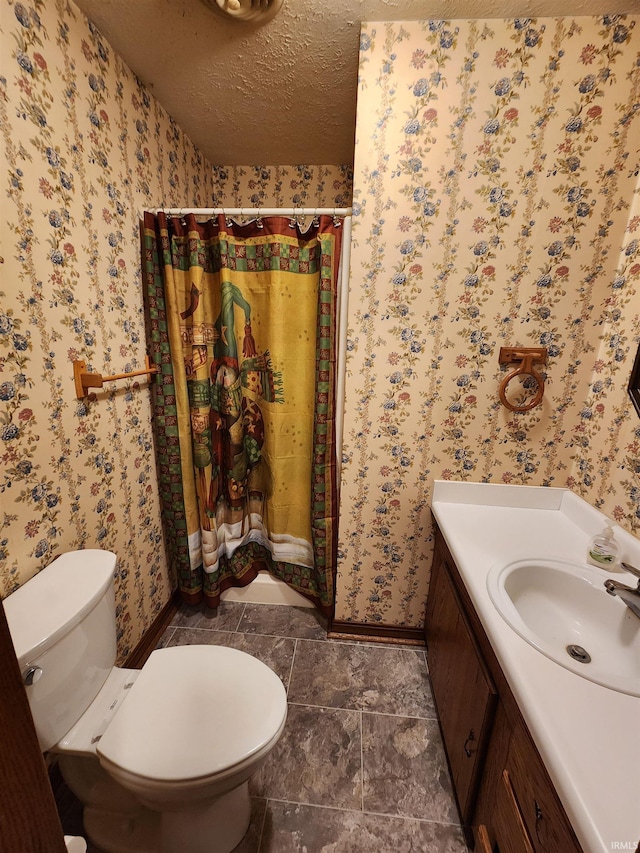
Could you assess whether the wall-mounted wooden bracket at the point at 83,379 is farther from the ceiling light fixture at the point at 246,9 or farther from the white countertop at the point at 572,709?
the white countertop at the point at 572,709

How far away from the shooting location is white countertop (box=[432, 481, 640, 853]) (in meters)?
0.48

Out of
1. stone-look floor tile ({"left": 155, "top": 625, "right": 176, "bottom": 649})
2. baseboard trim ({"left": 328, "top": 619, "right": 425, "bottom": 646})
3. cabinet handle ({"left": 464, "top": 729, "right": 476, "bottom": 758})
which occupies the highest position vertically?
cabinet handle ({"left": 464, "top": 729, "right": 476, "bottom": 758})

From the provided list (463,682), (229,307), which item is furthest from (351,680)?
(229,307)

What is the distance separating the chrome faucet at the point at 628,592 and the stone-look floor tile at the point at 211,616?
1524mm

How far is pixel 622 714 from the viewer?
0.61m

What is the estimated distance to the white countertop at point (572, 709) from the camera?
1.56ft

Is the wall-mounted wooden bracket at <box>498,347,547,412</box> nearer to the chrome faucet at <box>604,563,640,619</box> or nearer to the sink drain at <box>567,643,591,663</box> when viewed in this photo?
the chrome faucet at <box>604,563,640,619</box>

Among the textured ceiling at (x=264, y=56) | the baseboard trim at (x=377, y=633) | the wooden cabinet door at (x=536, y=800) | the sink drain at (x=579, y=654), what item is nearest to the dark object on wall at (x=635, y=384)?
the sink drain at (x=579, y=654)

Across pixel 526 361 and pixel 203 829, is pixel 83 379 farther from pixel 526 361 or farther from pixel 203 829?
pixel 526 361

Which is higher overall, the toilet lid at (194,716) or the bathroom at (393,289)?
the bathroom at (393,289)

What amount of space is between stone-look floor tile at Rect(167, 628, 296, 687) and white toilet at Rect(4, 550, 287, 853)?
52 cm

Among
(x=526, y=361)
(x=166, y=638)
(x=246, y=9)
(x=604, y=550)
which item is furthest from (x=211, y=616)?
Result: (x=246, y=9)

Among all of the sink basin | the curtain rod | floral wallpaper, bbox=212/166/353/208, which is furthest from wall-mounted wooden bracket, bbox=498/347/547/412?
floral wallpaper, bbox=212/166/353/208

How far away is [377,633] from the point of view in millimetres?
1630
